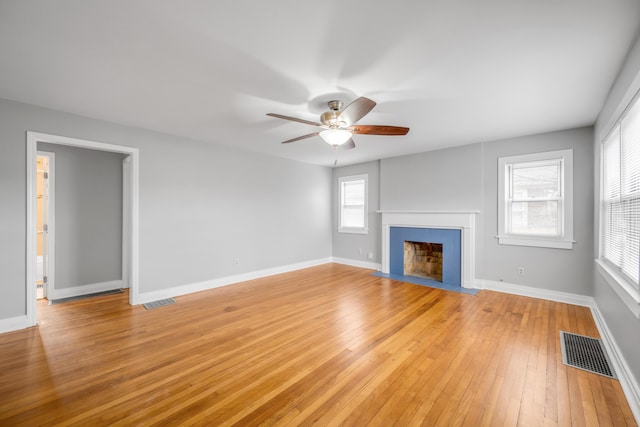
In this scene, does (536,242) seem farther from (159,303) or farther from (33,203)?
(33,203)

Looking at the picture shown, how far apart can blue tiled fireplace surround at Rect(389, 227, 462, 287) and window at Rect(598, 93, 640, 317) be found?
1918mm

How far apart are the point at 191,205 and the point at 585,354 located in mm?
5076

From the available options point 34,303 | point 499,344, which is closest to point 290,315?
point 499,344

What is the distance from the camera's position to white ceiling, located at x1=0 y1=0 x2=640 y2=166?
1.63 meters

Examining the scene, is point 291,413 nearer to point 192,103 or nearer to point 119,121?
point 192,103

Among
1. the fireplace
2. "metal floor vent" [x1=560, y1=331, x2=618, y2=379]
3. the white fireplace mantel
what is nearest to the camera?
"metal floor vent" [x1=560, y1=331, x2=618, y2=379]

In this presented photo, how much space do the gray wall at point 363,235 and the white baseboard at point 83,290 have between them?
4520 mm

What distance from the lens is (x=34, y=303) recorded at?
3057 millimetres

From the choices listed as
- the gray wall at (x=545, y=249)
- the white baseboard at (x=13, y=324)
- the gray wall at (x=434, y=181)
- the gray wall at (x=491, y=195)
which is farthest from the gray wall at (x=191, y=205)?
the gray wall at (x=545, y=249)

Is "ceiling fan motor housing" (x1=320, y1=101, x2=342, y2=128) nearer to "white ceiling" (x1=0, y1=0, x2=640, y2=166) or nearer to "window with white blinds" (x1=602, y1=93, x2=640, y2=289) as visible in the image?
"white ceiling" (x1=0, y1=0, x2=640, y2=166)

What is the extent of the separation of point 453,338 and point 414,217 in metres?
2.85

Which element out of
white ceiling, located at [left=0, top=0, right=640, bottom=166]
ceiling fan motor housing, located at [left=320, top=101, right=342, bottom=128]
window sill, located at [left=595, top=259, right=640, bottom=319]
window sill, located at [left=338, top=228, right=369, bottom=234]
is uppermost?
white ceiling, located at [left=0, top=0, right=640, bottom=166]

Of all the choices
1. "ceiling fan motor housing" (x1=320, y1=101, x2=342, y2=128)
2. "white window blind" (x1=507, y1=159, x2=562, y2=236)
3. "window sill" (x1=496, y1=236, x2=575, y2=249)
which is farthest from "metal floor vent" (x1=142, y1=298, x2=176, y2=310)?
"white window blind" (x1=507, y1=159, x2=562, y2=236)

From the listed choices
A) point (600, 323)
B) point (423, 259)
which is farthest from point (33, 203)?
point (600, 323)
